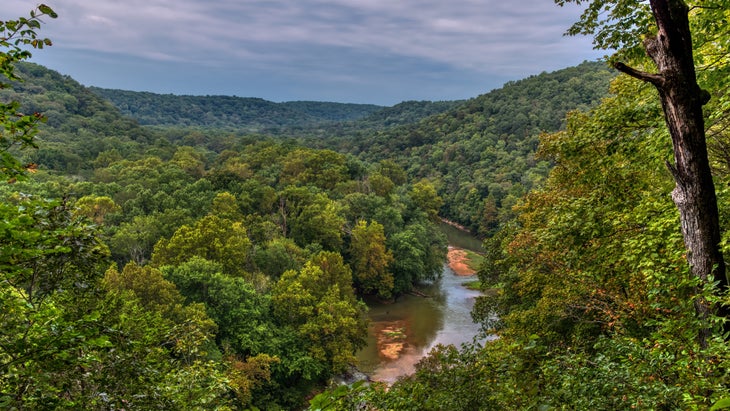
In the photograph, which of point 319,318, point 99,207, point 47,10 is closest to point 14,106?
point 47,10

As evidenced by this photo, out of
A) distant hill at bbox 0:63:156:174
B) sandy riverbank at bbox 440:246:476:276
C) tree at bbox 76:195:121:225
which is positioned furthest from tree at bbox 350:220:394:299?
distant hill at bbox 0:63:156:174

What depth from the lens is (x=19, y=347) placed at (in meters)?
4.68

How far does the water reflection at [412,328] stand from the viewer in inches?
1136

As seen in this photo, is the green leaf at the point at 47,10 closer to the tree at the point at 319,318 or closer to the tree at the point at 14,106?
the tree at the point at 14,106

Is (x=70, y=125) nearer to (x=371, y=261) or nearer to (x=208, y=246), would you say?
(x=371, y=261)

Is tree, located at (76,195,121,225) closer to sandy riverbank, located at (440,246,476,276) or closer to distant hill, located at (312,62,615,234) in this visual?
sandy riverbank, located at (440,246,476,276)

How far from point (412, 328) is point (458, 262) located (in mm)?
21000

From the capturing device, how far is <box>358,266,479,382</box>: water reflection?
28.8 m

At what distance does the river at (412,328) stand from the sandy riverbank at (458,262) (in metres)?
5.59

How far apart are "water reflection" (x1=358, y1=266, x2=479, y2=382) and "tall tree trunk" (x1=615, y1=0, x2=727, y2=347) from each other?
19.7 m

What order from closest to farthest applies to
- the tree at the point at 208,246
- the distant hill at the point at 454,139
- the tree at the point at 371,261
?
the tree at the point at 208,246
the tree at the point at 371,261
the distant hill at the point at 454,139

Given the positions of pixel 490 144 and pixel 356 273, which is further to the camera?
pixel 490 144

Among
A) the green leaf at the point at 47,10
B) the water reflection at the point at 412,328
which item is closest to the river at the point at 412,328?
the water reflection at the point at 412,328

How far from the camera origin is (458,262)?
53906mm
